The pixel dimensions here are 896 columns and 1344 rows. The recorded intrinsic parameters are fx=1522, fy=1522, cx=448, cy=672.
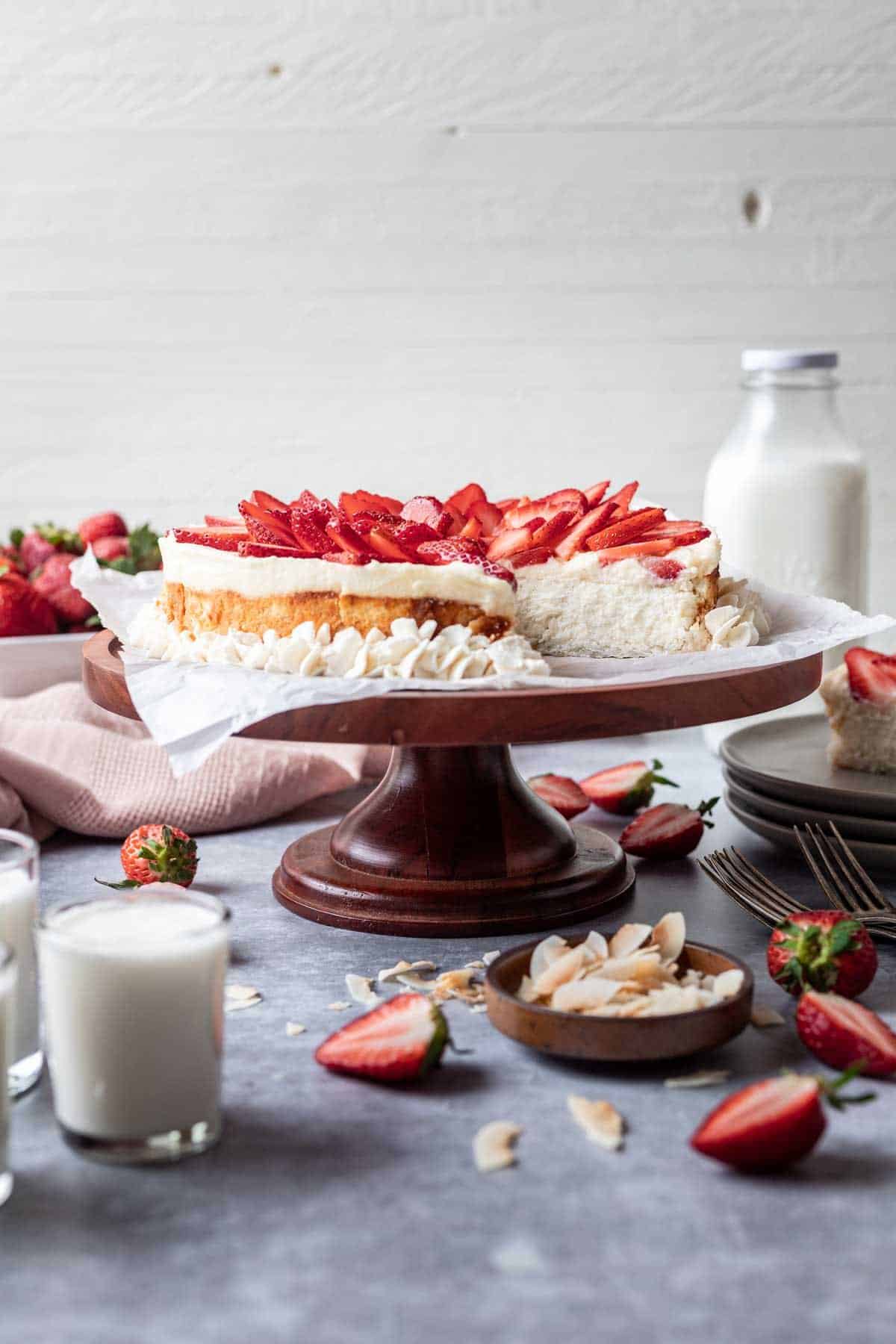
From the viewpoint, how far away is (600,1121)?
978 millimetres

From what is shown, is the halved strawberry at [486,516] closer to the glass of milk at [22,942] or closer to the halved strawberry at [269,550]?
the halved strawberry at [269,550]

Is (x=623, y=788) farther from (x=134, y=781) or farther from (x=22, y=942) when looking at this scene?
(x=22, y=942)

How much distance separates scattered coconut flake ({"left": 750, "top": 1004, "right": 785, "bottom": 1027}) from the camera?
1136mm

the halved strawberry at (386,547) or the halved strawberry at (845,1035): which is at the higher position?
the halved strawberry at (386,547)

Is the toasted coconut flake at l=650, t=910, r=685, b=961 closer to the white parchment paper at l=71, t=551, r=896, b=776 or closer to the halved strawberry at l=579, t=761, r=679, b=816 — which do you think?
the white parchment paper at l=71, t=551, r=896, b=776

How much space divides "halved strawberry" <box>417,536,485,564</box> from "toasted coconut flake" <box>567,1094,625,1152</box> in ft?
1.90

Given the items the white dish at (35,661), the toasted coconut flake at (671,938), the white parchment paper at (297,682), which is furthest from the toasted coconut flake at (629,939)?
the white dish at (35,661)

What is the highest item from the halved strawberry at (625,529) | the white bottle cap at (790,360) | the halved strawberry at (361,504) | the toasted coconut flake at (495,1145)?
the white bottle cap at (790,360)

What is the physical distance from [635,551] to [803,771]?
0.96 ft

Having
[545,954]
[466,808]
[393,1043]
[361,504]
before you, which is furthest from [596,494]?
[393,1043]

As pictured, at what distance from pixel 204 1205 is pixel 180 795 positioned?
32.9 inches

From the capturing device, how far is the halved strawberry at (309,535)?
57.8 inches

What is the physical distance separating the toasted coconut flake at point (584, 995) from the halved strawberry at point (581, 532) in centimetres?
65

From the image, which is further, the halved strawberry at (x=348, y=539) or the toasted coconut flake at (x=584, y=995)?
the halved strawberry at (x=348, y=539)
